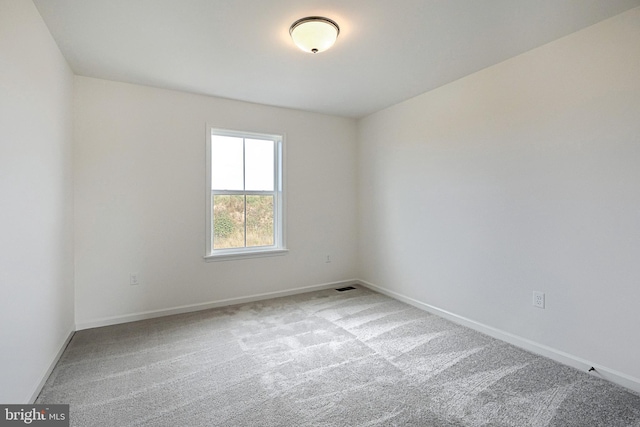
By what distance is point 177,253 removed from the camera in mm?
3445

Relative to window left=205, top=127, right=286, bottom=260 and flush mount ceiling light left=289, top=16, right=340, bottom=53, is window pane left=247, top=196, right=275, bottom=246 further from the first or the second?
flush mount ceiling light left=289, top=16, right=340, bottom=53

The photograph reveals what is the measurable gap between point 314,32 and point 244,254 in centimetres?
258

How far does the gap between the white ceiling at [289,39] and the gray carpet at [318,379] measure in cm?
245

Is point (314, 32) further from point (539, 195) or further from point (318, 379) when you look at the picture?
point (318, 379)

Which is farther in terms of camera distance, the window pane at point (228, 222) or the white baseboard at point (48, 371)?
the window pane at point (228, 222)

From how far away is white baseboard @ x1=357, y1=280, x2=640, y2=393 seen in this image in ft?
6.79

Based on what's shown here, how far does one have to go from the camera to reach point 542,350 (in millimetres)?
2477

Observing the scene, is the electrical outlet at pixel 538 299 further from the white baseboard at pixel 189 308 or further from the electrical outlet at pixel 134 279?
the electrical outlet at pixel 134 279

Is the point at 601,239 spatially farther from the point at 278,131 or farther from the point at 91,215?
the point at 91,215

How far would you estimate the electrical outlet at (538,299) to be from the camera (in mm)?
2496

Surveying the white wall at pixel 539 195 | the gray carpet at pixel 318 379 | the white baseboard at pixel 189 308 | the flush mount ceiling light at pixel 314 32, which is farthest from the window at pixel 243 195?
the flush mount ceiling light at pixel 314 32

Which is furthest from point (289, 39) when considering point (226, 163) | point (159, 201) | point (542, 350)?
point (542, 350)

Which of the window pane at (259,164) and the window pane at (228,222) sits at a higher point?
the window pane at (259,164)

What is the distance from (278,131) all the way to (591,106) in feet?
10.1
